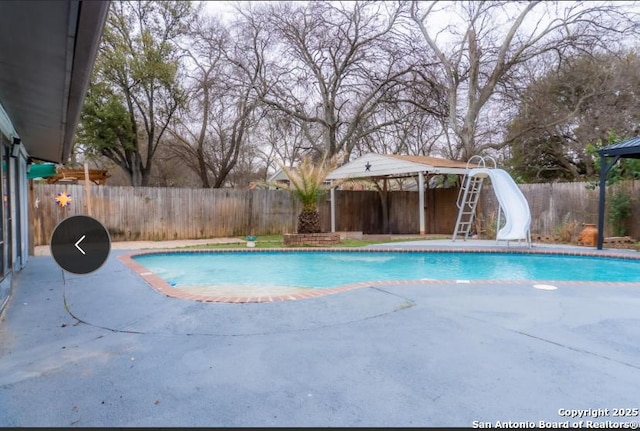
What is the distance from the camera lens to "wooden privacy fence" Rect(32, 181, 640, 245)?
427 inches

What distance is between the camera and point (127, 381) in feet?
7.57

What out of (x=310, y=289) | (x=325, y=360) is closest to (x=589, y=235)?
(x=310, y=289)

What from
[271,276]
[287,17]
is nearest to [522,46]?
[287,17]

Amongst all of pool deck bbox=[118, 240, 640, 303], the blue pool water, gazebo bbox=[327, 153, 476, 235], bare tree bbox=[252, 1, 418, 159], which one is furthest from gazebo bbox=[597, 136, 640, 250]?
bare tree bbox=[252, 1, 418, 159]

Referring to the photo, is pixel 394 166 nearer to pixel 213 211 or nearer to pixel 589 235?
pixel 589 235

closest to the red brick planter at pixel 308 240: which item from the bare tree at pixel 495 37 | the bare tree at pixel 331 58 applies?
the bare tree at pixel 331 58

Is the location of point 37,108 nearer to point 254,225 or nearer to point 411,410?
point 411,410

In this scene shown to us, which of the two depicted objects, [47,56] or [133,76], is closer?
[47,56]

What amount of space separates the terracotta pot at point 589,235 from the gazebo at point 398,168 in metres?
3.86

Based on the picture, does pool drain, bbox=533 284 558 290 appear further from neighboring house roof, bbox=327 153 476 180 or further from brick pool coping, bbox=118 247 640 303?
neighboring house roof, bbox=327 153 476 180

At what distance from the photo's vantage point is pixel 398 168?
42.4 feet

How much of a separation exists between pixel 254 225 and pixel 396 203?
584cm

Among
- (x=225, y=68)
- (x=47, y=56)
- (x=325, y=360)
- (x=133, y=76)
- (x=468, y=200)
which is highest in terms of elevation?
(x=225, y=68)

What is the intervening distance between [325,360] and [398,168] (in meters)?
10.9
